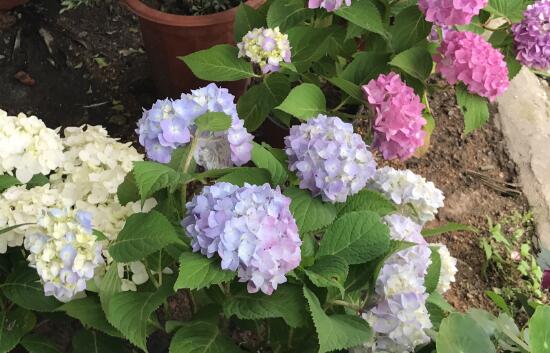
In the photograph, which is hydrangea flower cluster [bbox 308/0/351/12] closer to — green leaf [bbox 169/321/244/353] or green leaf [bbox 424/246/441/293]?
green leaf [bbox 424/246/441/293]

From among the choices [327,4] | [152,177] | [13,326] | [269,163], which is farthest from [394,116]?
[13,326]

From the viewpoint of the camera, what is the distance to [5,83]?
241 cm

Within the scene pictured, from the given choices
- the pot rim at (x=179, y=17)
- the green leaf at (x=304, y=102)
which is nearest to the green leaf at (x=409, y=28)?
the green leaf at (x=304, y=102)

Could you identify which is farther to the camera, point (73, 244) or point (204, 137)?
point (204, 137)

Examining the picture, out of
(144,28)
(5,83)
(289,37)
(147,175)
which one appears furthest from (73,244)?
(5,83)

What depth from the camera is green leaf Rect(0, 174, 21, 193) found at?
116cm

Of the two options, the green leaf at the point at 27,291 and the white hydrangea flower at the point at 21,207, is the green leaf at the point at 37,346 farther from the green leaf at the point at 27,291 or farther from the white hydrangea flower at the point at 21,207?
the white hydrangea flower at the point at 21,207

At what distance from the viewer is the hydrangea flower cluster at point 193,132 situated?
1071 millimetres

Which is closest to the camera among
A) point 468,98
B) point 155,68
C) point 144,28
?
point 468,98

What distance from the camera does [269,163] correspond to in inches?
45.4

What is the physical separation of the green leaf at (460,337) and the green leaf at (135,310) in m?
0.44

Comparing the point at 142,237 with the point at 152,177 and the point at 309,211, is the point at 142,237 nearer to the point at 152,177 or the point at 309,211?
the point at 152,177

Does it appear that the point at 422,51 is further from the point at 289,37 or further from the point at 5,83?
the point at 5,83

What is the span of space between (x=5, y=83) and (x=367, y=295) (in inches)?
71.7
